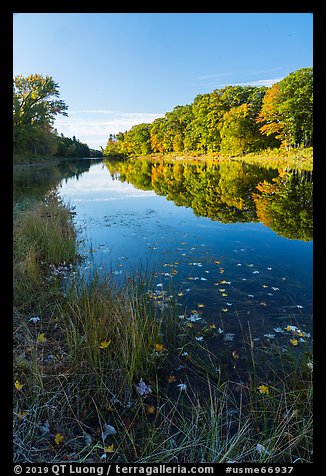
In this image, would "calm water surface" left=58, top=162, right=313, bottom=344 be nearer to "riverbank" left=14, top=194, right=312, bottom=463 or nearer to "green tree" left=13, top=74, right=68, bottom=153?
"riverbank" left=14, top=194, right=312, bottom=463

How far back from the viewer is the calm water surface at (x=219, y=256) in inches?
189

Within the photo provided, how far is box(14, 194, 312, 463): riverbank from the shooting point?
2.17 metres

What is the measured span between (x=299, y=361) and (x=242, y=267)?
3.71 metres

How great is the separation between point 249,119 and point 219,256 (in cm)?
4872

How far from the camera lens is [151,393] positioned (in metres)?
2.96

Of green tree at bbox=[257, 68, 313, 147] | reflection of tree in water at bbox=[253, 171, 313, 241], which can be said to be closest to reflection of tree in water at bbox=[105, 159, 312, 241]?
reflection of tree in water at bbox=[253, 171, 313, 241]

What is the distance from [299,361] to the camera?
3.29 meters

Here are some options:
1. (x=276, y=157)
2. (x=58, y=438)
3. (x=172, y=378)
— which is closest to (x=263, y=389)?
(x=172, y=378)

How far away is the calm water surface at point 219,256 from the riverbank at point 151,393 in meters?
0.68

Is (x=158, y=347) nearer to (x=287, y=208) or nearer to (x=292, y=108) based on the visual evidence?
(x=287, y=208)
